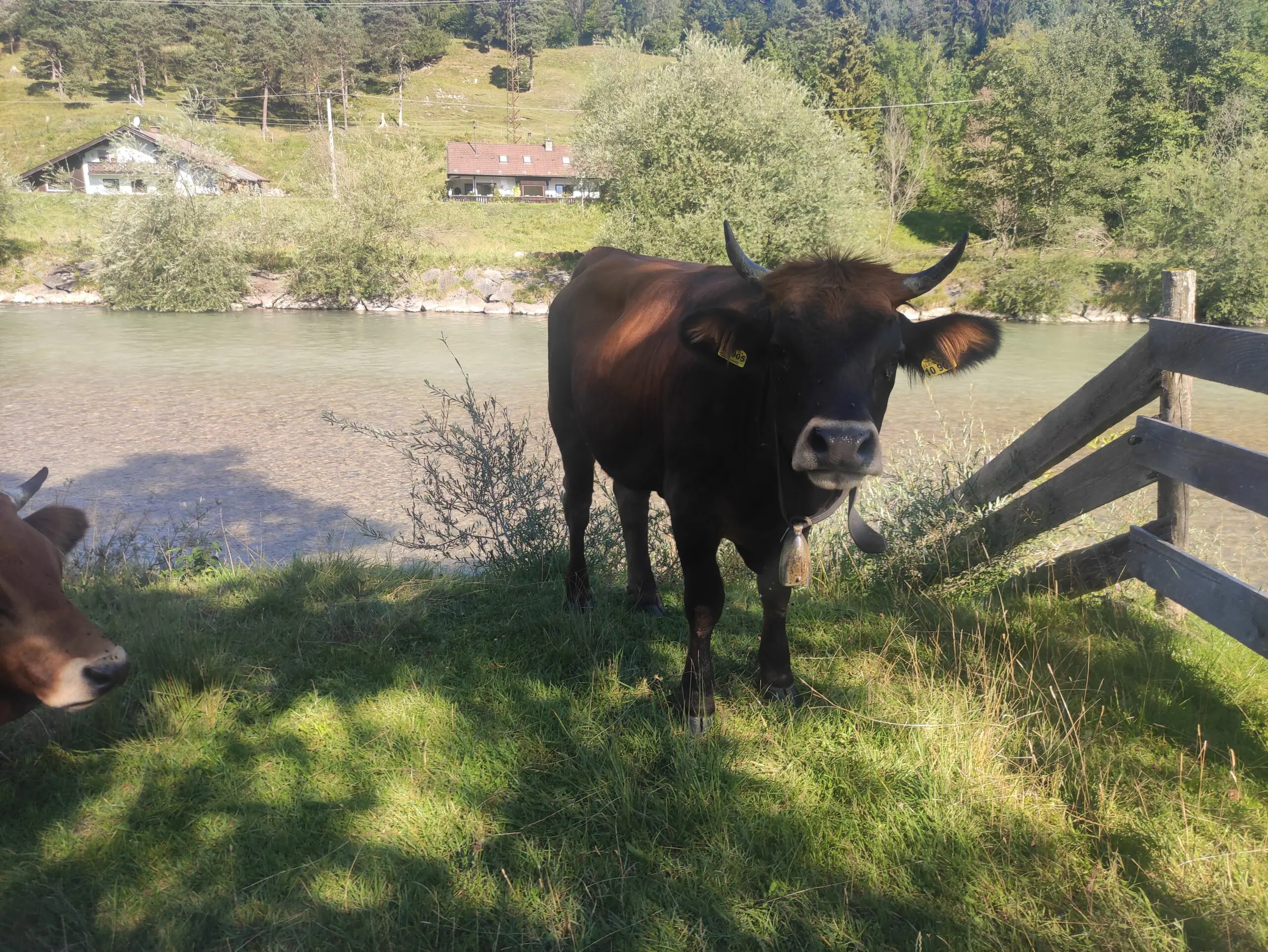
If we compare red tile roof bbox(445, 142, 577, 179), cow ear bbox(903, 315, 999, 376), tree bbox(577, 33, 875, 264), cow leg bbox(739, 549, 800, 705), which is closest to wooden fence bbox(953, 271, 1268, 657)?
cow ear bbox(903, 315, 999, 376)

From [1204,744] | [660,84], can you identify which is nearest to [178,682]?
[1204,744]

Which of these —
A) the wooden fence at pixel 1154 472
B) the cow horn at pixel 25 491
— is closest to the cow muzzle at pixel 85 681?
the cow horn at pixel 25 491

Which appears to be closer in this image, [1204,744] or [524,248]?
[1204,744]

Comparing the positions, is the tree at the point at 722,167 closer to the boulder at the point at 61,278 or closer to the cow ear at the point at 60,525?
the boulder at the point at 61,278

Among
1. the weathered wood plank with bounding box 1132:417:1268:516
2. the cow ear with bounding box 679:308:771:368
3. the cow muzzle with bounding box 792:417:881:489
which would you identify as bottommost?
the weathered wood plank with bounding box 1132:417:1268:516

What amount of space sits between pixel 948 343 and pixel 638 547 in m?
2.32

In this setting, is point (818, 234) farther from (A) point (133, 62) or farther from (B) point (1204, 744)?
(A) point (133, 62)

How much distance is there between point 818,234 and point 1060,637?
32.2 metres

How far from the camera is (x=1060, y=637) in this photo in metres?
4.14

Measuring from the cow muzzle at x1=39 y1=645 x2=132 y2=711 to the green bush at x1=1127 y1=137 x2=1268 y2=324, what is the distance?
39.8m

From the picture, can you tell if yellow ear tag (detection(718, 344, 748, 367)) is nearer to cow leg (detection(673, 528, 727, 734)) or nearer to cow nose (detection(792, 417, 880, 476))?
cow nose (detection(792, 417, 880, 476))

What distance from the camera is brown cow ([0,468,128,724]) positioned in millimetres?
3021

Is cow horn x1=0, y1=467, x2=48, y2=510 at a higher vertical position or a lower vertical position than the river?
higher

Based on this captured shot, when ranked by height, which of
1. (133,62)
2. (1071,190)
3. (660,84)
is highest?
(133,62)
